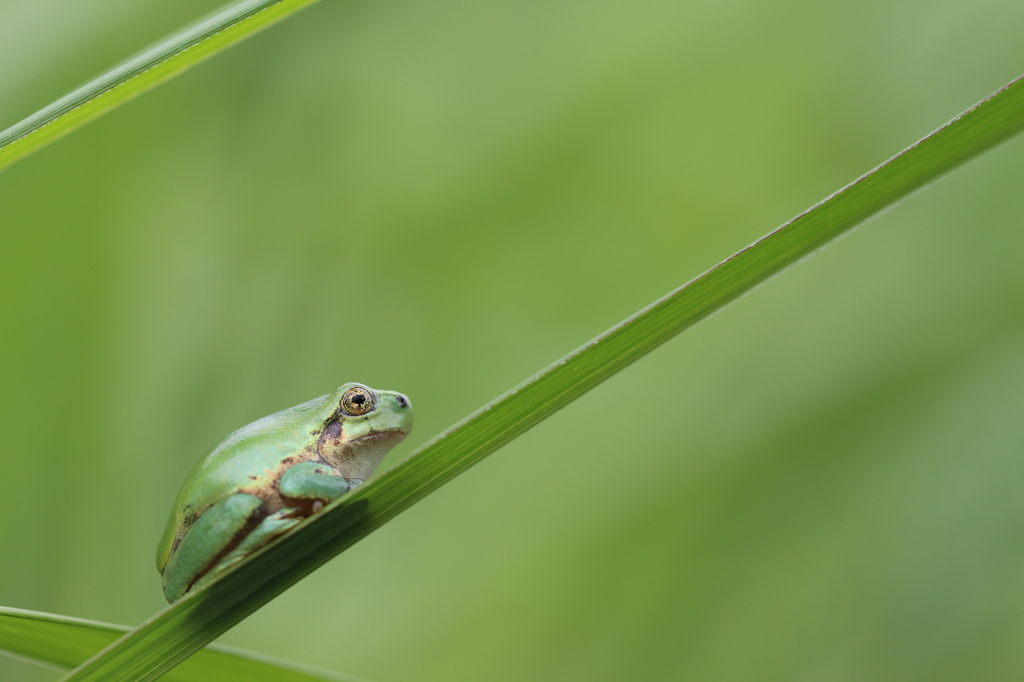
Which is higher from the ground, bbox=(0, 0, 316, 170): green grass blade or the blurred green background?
bbox=(0, 0, 316, 170): green grass blade

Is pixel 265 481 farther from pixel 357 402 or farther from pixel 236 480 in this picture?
pixel 357 402

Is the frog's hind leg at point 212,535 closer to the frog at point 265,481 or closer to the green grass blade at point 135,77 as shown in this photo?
the frog at point 265,481

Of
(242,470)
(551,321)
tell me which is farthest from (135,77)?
(551,321)

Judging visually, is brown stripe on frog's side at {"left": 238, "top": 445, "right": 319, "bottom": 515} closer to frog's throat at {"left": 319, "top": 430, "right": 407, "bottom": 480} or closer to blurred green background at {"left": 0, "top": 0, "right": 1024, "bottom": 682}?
frog's throat at {"left": 319, "top": 430, "right": 407, "bottom": 480}

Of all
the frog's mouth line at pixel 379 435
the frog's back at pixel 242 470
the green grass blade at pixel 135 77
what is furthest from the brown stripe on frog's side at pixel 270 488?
the green grass blade at pixel 135 77

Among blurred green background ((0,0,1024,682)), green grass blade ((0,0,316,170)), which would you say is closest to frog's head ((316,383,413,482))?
green grass blade ((0,0,316,170))

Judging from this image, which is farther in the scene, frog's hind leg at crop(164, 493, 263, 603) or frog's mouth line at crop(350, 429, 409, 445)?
frog's mouth line at crop(350, 429, 409, 445)
